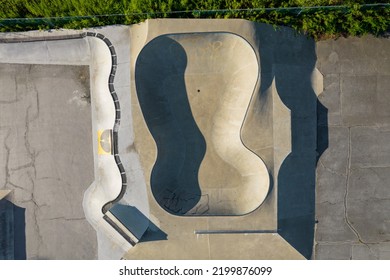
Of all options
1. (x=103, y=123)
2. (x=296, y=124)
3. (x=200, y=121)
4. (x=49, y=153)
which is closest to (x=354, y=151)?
(x=296, y=124)

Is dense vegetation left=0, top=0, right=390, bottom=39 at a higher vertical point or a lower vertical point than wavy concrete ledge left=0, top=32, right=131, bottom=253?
higher

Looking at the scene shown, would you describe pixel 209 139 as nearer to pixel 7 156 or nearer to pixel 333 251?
pixel 333 251

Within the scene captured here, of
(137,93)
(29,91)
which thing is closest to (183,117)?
(137,93)

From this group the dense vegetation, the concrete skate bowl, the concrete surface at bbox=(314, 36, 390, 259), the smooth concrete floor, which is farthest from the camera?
the smooth concrete floor

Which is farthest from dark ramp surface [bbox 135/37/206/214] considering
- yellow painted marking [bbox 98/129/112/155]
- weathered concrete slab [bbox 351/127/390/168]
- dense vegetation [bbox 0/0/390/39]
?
weathered concrete slab [bbox 351/127/390/168]

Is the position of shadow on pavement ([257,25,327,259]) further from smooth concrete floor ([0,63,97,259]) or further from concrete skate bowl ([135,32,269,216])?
smooth concrete floor ([0,63,97,259])

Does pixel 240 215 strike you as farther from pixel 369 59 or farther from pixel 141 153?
pixel 369 59
